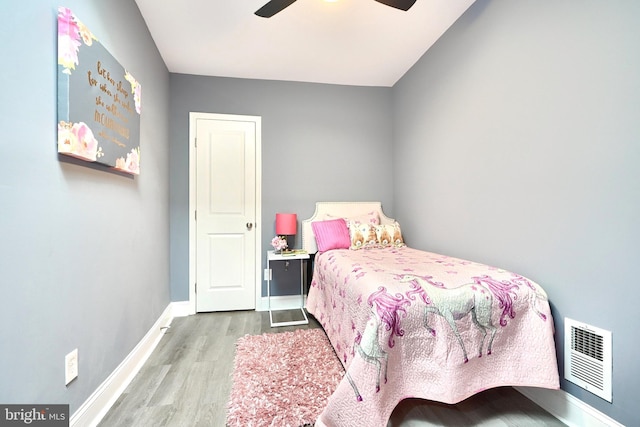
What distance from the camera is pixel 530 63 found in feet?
5.18

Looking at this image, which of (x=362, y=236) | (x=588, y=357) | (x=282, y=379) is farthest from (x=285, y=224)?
(x=588, y=357)

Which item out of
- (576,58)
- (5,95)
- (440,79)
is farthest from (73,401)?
(440,79)

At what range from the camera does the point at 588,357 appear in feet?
4.22

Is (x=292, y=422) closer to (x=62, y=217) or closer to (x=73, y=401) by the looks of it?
(x=73, y=401)

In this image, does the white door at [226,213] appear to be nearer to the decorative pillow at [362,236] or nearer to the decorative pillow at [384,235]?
the decorative pillow at [362,236]

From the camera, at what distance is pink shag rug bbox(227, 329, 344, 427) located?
1.38m

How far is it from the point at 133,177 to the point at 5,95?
1051 mm

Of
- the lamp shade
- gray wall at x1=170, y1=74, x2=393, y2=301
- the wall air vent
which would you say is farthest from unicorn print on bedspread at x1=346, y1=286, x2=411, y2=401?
gray wall at x1=170, y1=74, x2=393, y2=301

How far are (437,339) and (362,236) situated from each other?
4.86ft

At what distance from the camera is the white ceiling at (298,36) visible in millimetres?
1979

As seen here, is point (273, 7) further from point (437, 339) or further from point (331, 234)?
point (437, 339)

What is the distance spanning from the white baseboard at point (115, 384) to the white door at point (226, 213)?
2.23 feet

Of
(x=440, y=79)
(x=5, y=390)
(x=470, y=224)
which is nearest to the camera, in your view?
(x=5, y=390)

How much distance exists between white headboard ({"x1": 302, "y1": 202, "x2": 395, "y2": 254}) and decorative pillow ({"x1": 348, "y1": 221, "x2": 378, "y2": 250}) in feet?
1.18
